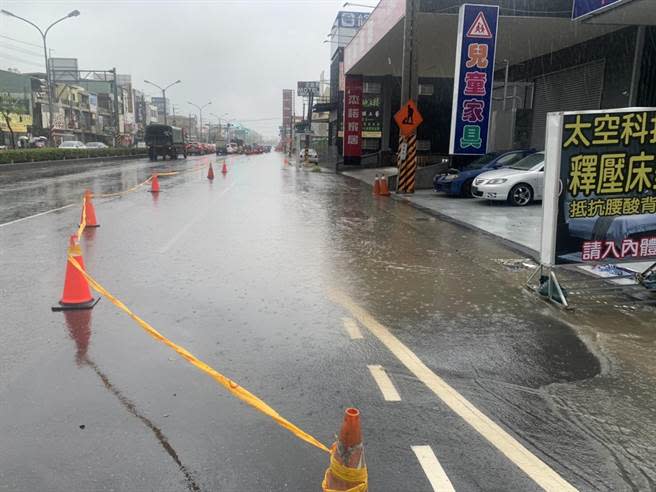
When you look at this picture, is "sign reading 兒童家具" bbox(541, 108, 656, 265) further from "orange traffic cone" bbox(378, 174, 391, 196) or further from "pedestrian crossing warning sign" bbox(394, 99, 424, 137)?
"orange traffic cone" bbox(378, 174, 391, 196)

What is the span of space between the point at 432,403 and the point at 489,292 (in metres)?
3.33

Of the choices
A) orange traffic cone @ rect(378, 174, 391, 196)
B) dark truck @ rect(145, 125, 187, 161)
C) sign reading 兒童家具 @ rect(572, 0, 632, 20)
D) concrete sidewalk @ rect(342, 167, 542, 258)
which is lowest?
concrete sidewalk @ rect(342, 167, 542, 258)

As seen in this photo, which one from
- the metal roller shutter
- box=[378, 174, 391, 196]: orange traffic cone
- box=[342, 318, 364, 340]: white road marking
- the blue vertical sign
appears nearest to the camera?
box=[342, 318, 364, 340]: white road marking

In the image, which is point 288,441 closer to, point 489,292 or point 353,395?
point 353,395

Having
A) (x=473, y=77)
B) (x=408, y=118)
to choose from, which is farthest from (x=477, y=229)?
(x=473, y=77)

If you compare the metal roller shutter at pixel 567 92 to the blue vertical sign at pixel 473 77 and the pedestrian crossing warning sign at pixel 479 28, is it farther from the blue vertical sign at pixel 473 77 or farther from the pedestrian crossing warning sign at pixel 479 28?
the pedestrian crossing warning sign at pixel 479 28

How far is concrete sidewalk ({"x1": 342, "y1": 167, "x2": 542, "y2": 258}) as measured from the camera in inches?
416

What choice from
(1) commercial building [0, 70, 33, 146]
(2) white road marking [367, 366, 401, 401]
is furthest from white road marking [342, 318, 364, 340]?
(1) commercial building [0, 70, 33, 146]

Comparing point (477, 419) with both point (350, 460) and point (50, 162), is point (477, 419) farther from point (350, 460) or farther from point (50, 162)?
point (50, 162)

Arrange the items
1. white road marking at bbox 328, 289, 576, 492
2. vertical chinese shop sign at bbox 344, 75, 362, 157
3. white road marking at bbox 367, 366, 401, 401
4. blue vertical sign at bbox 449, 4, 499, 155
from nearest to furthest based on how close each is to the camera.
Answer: white road marking at bbox 328, 289, 576, 492 < white road marking at bbox 367, 366, 401, 401 < blue vertical sign at bbox 449, 4, 499, 155 < vertical chinese shop sign at bbox 344, 75, 362, 157

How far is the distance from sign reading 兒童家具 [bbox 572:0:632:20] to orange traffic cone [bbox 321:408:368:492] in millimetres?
14246

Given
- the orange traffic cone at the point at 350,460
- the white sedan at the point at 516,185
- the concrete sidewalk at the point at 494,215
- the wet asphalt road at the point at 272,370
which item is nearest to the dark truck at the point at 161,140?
the concrete sidewalk at the point at 494,215

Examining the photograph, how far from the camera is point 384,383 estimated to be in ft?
13.6

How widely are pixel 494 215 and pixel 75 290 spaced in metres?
10.4
